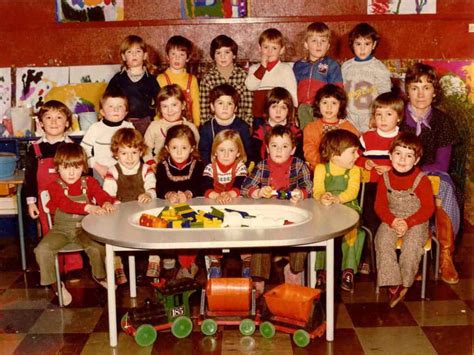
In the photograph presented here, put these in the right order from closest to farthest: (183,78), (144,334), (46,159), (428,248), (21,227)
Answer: (144,334)
(428,248)
(46,159)
(21,227)
(183,78)

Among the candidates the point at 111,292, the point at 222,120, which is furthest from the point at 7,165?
the point at 111,292

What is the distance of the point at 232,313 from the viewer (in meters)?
4.32

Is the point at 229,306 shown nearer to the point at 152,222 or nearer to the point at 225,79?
the point at 152,222

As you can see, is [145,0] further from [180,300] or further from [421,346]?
[421,346]

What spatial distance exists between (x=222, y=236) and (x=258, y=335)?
843 millimetres

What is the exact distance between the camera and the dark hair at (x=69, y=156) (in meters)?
4.95

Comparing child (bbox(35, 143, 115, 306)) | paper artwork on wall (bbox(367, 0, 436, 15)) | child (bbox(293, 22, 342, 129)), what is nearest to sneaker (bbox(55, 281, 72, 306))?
child (bbox(35, 143, 115, 306))

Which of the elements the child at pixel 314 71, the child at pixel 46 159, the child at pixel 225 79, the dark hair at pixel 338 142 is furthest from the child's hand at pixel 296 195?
the child at pixel 46 159

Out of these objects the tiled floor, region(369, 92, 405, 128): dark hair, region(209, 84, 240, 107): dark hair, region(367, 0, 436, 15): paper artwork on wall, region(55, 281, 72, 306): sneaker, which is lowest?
the tiled floor

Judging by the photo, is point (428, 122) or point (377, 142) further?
point (428, 122)

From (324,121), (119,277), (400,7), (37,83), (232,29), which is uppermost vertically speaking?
(400,7)

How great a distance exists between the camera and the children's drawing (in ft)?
23.9

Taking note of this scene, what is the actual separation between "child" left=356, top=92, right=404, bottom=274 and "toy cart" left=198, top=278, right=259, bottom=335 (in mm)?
1648

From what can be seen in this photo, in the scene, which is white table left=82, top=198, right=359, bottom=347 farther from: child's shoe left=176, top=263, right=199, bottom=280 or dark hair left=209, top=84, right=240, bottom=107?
dark hair left=209, top=84, right=240, bottom=107
